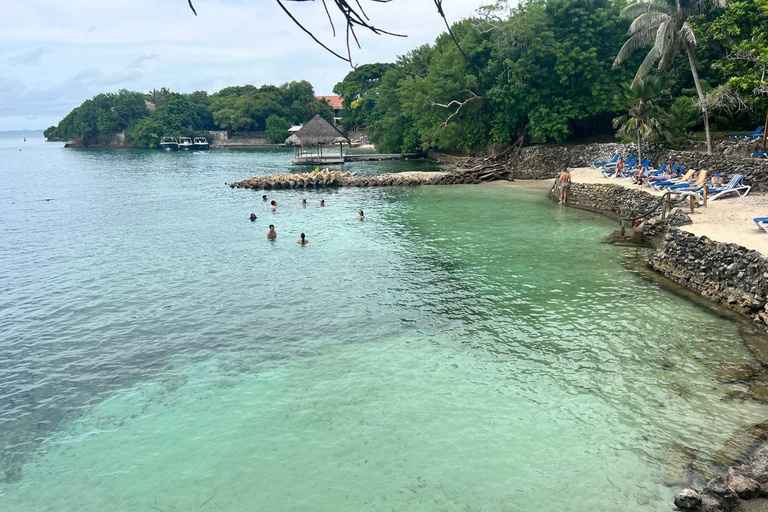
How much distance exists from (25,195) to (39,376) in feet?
128

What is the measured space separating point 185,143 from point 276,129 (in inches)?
773

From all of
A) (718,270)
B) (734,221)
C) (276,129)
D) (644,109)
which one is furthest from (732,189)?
(276,129)

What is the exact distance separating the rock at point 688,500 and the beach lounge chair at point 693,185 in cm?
1753

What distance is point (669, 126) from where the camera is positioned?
94.6 ft

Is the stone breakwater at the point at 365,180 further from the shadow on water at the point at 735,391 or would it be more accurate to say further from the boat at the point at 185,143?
the boat at the point at 185,143

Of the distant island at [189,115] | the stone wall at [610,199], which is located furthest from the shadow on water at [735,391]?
the distant island at [189,115]

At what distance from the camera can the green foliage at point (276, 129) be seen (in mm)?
100562

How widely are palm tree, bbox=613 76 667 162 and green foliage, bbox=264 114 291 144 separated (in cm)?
8135

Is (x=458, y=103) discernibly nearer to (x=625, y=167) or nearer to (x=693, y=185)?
(x=625, y=167)

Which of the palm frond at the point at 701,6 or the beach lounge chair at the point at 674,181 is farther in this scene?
the palm frond at the point at 701,6

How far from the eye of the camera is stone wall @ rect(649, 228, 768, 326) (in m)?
12.4

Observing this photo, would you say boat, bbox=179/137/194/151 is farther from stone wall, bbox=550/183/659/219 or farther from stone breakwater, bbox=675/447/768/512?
stone breakwater, bbox=675/447/768/512

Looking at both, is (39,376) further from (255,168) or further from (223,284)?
(255,168)

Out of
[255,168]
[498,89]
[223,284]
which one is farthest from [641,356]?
[255,168]
